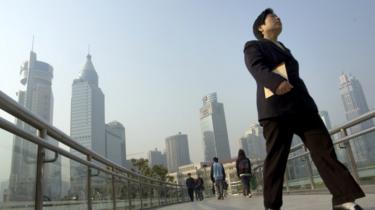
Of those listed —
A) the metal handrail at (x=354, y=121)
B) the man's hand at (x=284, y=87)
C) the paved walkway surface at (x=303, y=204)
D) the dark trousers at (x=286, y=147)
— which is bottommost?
the paved walkway surface at (x=303, y=204)

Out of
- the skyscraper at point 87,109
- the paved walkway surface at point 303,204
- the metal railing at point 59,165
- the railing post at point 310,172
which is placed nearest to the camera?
the metal railing at point 59,165

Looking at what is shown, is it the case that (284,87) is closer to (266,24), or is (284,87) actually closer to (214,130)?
(266,24)

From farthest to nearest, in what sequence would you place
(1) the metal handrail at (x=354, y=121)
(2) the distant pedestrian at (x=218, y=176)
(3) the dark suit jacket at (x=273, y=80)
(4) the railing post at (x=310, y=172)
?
(2) the distant pedestrian at (x=218, y=176) < (4) the railing post at (x=310, y=172) < (1) the metal handrail at (x=354, y=121) < (3) the dark suit jacket at (x=273, y=80)

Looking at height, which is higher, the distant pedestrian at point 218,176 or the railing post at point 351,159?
the distant pedestrian at point 218,176

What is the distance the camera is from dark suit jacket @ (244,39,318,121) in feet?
8.45

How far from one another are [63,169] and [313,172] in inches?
205

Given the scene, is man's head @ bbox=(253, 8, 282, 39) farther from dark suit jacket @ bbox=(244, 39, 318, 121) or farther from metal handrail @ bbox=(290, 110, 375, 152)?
metal handrail @ bbox=(290, 110, 375, 152)

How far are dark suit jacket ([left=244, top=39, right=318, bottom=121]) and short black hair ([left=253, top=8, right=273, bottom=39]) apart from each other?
203 millimetres

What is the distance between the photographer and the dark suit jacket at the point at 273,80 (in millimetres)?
2576

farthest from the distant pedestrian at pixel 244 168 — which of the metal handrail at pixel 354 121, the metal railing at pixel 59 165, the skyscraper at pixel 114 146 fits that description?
the skyscraper at pixel 114 146

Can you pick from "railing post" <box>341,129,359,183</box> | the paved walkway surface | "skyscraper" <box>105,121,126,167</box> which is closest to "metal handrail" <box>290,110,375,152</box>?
"railing post" <box>341,129,359,183</box>

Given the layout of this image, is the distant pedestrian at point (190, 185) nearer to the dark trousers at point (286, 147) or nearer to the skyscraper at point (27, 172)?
the skyscraper at point (27, 172)

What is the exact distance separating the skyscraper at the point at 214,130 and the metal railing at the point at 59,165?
142028 millimetres

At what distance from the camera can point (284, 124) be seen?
2.64 meters
